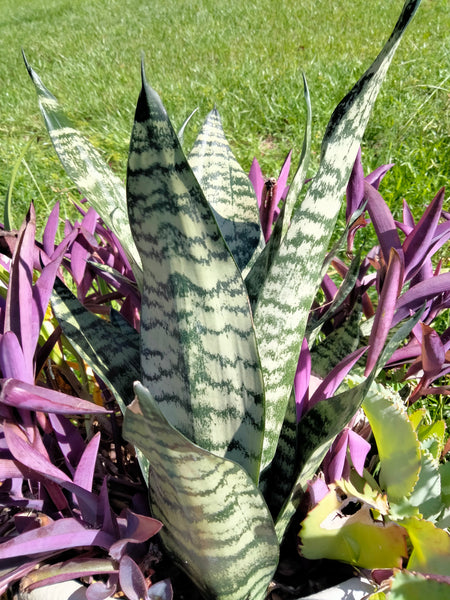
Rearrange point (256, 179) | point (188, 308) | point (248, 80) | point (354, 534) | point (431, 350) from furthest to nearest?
point (248, 80)
point (256, 179)
point (431, 350)
point (354, 534)
point (188, 308)

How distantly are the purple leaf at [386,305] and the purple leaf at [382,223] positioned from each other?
165 millimetres

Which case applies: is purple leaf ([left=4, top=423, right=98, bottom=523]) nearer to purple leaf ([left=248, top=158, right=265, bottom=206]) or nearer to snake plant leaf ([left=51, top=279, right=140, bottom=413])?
snake plant leaf ([left=51, top=279, right=140, bottom=413])

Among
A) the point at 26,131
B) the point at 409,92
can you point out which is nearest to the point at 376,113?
the point at 409,92

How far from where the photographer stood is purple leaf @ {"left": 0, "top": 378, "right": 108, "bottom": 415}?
1.61ft

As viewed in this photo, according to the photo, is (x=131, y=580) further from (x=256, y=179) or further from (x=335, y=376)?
(x=256, y=179)

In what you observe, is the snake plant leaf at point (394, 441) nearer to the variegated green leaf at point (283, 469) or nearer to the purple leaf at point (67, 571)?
the variegated green leaf at point (283, 469)

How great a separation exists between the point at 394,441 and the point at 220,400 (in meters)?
0.19

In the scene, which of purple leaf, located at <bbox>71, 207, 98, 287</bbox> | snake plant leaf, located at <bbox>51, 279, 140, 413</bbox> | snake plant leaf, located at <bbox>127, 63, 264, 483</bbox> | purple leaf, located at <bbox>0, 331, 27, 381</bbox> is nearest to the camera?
snake plant leaf, located at <bbox>127, 63, 264, 483</bbox>

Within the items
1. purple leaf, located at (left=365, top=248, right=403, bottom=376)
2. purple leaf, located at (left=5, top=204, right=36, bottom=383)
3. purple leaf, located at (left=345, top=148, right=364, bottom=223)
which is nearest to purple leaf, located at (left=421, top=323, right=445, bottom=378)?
purple leaf, located at (left=365, top=248, right=403, bottom=376)

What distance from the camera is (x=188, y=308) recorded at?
1.61 feet

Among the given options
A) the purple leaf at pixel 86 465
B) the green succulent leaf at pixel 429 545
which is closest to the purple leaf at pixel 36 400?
the purple leaf at pixel 86 465

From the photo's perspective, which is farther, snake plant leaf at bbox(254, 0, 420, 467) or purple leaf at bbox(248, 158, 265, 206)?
purple leaf at bbox(248, 158, 265, 206)

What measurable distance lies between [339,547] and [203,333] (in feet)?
0.94

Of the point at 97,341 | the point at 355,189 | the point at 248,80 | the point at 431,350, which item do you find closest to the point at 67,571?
the point at 97,341
